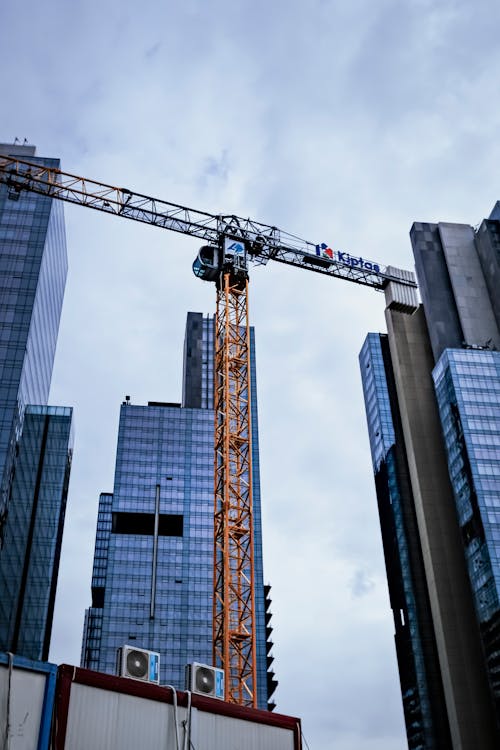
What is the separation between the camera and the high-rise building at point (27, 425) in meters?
115

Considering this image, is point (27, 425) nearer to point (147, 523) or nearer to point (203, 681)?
point (147, 523)

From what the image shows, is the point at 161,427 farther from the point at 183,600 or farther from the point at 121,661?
the point at 121,661

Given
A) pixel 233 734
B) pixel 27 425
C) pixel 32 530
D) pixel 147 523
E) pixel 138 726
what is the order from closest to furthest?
pixel 138 726, pixel 233 734, pixel 27 425, pixel 32 530, pixel 147 523

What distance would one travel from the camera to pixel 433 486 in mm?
123812

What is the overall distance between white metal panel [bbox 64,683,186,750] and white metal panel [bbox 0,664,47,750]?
3.36 feet

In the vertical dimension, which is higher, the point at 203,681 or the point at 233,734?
the point at 203,681

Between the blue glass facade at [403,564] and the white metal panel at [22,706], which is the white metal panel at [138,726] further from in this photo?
the blue glass facade at [403,564]

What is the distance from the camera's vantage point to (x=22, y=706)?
18.1 meters

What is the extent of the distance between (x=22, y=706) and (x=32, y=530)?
381ft

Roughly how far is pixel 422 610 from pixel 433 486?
22.3 meters

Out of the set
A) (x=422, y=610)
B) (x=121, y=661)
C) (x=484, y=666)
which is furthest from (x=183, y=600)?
(x=121, y=661)

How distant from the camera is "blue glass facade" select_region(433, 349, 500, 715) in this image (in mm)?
102125

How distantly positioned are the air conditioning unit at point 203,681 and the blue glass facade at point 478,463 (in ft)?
283

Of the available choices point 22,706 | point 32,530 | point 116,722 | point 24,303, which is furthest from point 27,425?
point 22,706
